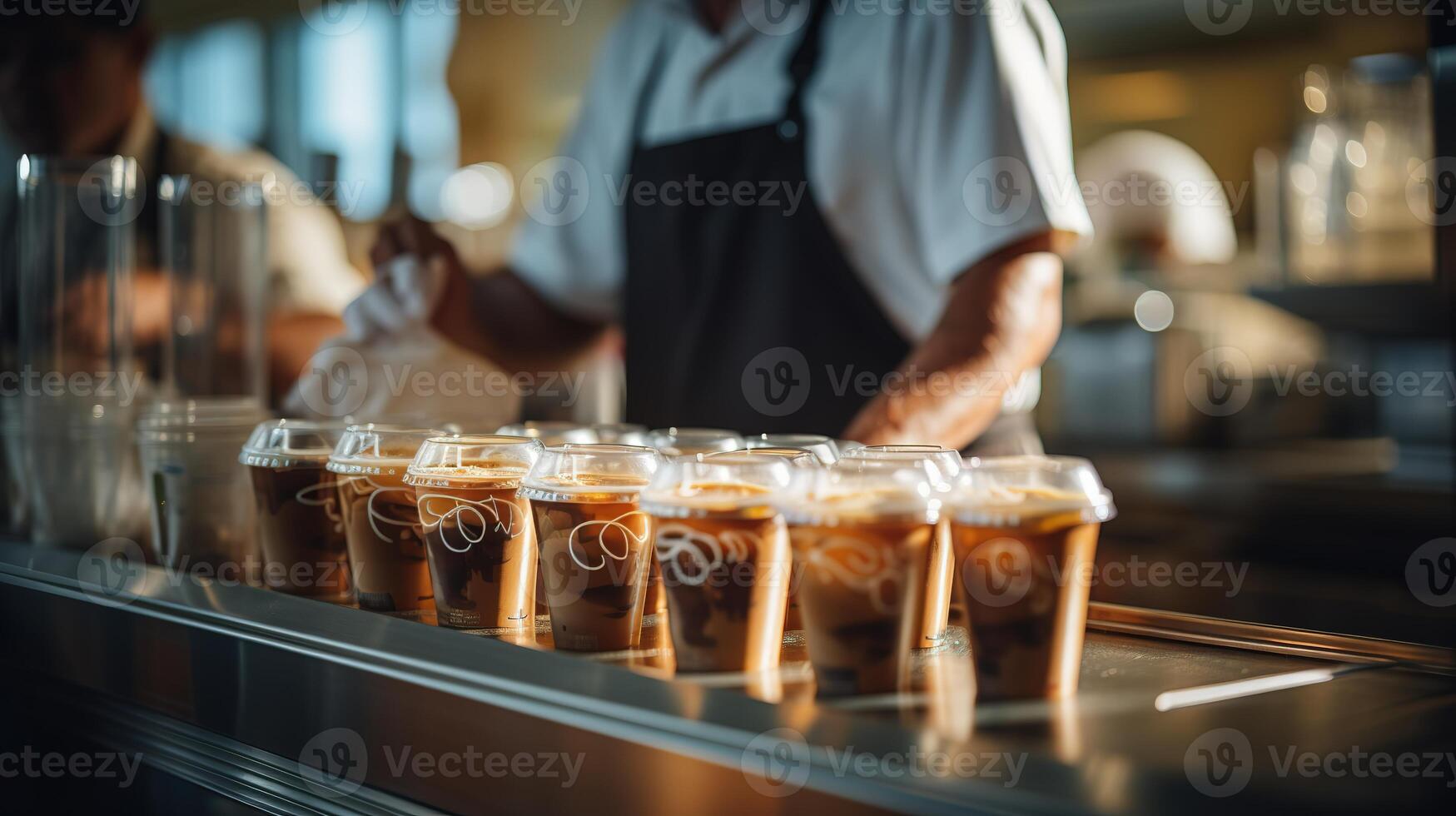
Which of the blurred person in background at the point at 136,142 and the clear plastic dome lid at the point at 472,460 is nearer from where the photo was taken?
A: the clear plastic dome lid at the point at 472,460

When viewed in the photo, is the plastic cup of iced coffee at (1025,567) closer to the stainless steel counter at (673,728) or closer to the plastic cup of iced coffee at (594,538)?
the stainless steel counter at (673,728)

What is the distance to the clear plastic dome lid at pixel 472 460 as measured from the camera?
0.95 metres

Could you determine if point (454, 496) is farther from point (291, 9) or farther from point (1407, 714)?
point (291, 9)

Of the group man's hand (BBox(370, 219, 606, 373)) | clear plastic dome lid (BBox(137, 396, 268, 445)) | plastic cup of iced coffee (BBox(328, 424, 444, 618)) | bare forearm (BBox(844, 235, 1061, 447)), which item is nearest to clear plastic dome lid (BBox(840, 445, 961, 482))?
plastic cup of iced coffee (BBox(328, 424, 444, 618))

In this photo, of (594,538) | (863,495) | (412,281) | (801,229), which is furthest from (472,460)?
(801,229)

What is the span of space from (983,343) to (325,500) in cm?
90

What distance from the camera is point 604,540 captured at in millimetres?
887

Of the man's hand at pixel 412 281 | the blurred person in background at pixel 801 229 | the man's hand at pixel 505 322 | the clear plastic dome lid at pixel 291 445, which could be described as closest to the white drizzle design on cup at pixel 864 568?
the clear plastic dome lid at pixel 291 445

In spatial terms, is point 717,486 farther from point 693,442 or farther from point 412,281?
point 412,281

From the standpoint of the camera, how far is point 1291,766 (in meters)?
0.62

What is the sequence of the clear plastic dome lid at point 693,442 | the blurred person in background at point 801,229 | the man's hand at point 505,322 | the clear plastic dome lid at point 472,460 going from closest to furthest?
the clear plastic dome lid at point 472,460 < the clear plastic dome lid at point 693,442 < the blurred person in background at point 801,229 < the man's hand at point 505,322

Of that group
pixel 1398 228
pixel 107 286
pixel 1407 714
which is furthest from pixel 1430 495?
pixel 107 286

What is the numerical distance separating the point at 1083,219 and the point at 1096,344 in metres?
2.75

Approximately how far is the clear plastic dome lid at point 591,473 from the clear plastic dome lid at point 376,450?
0.18 m
